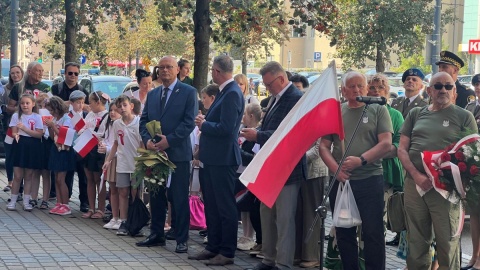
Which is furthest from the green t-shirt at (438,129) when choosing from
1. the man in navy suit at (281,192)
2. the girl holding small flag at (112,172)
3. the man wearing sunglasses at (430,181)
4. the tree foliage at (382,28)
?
the tree foliage at (382,28)

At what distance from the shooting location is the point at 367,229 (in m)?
8.27

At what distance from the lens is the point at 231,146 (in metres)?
9.67

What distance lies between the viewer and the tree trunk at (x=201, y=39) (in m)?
14.1

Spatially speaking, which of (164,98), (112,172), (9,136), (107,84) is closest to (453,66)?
(164,98)

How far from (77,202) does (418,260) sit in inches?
298

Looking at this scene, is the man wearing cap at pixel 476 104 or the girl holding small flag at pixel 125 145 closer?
the man wearing cap at pixel 476 104

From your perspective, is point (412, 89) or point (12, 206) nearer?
point (412, 89)

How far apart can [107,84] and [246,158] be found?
1469 cm

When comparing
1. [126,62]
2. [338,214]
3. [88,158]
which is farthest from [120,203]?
[126,62]

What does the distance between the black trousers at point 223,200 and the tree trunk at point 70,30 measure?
401 inches

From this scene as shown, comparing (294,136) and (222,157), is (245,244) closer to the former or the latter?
(222,157)

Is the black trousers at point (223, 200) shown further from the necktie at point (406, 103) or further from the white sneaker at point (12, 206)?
the white sneaker at point (12, 206)

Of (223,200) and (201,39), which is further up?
(201,39)

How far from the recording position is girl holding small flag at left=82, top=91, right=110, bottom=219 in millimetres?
12672
